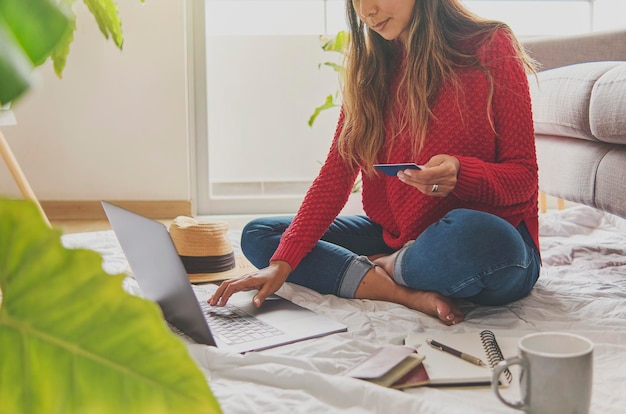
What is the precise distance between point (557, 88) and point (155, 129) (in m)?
1.47

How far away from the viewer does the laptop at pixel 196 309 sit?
3.38 feet

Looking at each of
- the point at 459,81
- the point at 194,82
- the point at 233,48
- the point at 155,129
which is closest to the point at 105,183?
the point at 155,129

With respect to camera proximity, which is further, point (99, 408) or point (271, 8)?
point (271, 8)

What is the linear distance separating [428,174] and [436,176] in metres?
0.02

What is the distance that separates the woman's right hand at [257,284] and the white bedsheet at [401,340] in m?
0.07

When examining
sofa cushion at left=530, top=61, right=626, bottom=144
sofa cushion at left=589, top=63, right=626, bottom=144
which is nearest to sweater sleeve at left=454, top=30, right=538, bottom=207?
sofa cushion at left=530, top=61, right=626, bottom=144

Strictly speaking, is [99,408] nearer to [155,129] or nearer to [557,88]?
[557,88]

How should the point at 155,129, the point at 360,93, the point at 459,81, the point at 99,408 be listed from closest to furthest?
1. the point at 99,408
2. the point at 459,81
3. the point at 360,93
4. the point at 155,129

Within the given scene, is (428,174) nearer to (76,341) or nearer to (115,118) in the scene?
(76,341)

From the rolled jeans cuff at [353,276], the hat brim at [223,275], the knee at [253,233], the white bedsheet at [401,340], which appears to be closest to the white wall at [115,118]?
the white bedsheet at [401,340]

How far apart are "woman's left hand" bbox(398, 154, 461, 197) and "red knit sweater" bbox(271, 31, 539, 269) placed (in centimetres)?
2

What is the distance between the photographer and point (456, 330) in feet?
3.97

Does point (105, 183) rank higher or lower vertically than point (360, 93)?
lower

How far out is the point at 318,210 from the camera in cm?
148
